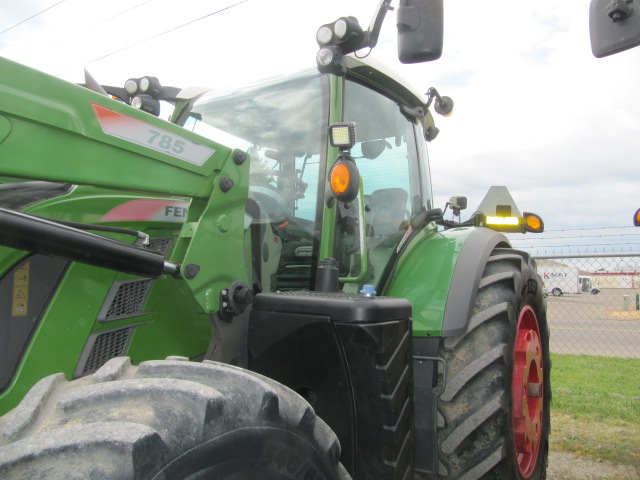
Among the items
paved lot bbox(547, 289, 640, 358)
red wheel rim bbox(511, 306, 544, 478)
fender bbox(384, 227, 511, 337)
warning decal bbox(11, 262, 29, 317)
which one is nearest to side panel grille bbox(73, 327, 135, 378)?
warning decal bbox(11, 262, 29, 317)

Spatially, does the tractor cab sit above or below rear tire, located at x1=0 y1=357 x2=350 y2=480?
above

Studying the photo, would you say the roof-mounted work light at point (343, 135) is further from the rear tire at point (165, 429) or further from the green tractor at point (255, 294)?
the rear tire at point (165, 429)

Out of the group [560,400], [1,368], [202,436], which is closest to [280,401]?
[202,436]

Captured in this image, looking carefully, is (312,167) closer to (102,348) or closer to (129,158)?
(129,158)

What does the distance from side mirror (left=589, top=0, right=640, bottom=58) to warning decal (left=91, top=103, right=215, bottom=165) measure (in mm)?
1375

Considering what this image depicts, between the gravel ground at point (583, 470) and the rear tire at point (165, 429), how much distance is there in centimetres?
278

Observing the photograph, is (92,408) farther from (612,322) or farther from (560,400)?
(612,322)

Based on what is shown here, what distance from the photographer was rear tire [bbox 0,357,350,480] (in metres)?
1.08

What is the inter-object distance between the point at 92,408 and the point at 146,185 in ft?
2.80

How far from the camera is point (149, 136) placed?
1.92 metres

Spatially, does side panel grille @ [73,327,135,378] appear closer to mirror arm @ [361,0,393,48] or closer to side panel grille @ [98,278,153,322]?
side panel grille @ [98,278,153,322]

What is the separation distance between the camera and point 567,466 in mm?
3947

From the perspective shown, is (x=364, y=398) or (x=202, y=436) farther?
(x=364, y=398)

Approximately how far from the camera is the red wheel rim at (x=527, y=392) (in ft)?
9.30
